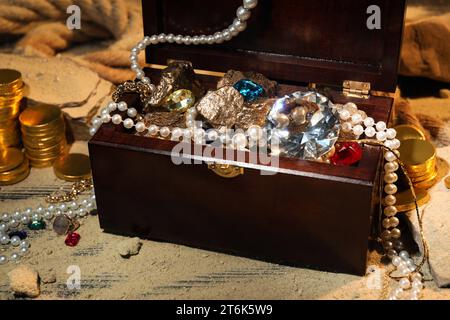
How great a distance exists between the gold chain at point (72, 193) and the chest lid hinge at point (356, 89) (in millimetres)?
807

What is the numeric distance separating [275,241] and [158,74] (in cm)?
63

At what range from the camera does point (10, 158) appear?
2.27 metres

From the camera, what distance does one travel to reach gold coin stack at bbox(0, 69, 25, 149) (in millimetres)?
2277

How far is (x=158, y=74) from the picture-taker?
7.04 feet

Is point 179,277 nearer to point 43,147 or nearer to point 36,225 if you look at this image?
point 36,225

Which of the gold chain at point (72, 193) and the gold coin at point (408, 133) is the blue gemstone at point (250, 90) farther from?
the gold chain at point (72, 193)

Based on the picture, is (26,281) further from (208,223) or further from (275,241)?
(275,241)

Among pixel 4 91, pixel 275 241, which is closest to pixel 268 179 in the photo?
pixel 275 241

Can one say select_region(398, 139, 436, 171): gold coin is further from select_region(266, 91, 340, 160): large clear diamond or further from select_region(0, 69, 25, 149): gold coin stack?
select_region(0, 69, 25, 149): gold coin stack

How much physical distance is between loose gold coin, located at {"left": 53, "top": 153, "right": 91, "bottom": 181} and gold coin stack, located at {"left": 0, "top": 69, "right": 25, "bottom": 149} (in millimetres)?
179

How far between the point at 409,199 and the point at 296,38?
0.53 metres

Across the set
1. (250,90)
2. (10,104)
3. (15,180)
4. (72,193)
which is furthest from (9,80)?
(250,90)

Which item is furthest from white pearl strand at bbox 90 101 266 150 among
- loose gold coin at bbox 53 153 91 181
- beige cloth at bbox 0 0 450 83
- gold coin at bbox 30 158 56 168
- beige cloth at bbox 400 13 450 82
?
beige cloth at bbox 400 13 450 82

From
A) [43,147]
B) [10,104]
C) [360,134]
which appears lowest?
[43,147]
